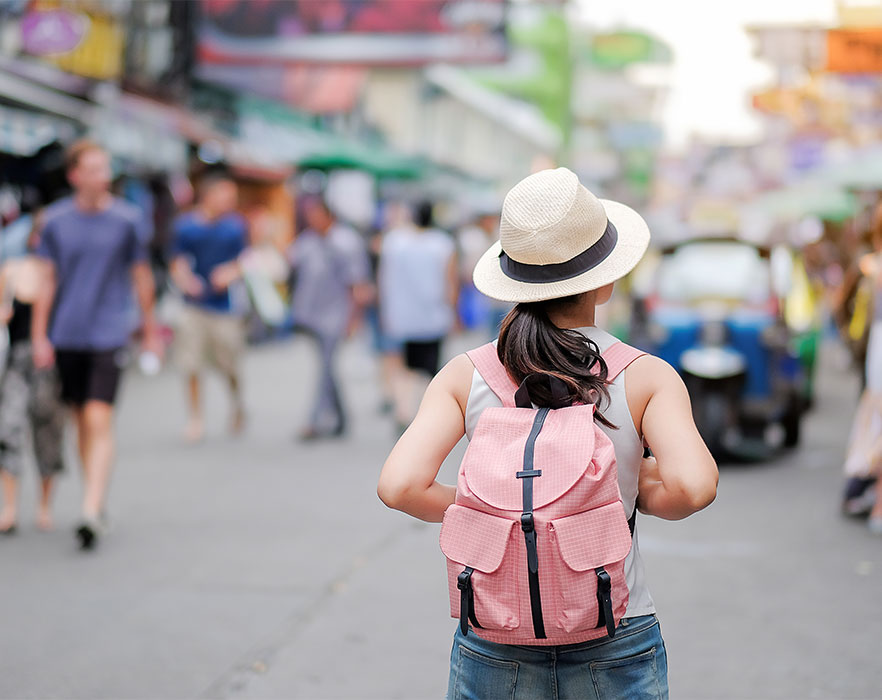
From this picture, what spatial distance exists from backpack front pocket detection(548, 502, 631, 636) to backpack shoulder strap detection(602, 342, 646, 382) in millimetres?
247

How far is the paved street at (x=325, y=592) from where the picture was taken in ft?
15.2

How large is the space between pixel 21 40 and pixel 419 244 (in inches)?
272

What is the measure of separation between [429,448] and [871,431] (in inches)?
209

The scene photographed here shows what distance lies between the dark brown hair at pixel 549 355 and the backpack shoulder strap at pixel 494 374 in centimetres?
2

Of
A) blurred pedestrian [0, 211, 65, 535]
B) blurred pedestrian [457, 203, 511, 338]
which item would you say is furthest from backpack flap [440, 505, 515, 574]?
blurred pedestrian [457, 203, 511, 338]

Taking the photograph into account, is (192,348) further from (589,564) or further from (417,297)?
(589,564)

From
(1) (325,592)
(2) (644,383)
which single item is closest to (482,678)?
(2) (644,383)

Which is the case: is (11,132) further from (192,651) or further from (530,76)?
(530,76)

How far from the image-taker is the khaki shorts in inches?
410

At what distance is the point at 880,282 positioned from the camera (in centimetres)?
735

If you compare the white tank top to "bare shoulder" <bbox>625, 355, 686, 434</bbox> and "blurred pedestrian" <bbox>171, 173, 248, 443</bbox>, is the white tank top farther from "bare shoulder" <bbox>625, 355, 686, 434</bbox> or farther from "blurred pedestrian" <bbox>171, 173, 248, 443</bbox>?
"blurred pedestrian" <bbox>171, 173, 248, 443</bbox>

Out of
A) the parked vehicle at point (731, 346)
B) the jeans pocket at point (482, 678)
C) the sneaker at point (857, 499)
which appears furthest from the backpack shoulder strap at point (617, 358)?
the parked vehicle at point (731, 346)

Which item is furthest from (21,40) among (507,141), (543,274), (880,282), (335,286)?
(507,141)

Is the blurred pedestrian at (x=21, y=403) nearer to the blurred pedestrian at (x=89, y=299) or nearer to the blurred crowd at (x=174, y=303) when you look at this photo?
the blurred crowd at (x=174, y=303)
